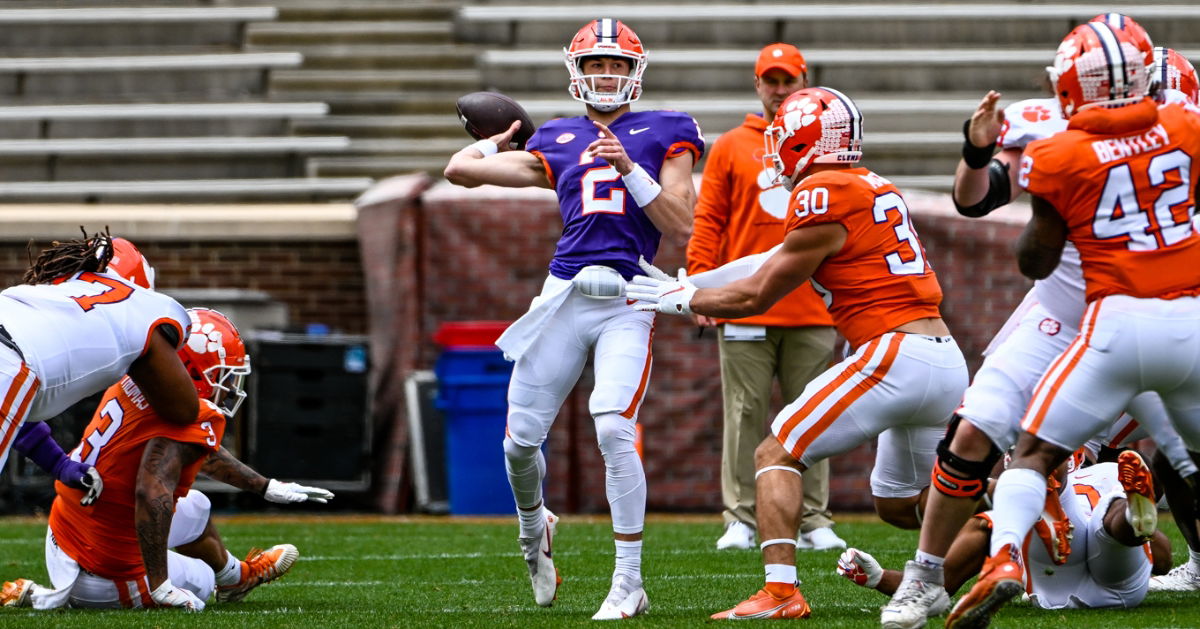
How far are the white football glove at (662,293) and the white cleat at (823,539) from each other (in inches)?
97.1

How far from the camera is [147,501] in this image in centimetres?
508

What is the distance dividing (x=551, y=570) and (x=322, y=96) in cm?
845

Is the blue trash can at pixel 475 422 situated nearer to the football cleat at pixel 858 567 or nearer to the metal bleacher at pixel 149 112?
the metal bleacher at pixel 149 112

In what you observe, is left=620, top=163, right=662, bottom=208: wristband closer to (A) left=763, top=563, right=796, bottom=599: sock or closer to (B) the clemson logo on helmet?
(B) the clemson logo on helmet

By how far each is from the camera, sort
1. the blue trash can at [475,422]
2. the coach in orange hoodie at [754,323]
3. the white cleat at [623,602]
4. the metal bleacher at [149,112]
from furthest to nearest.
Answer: the metal bleacher at [149,112], the blue trash can at [475,422], the coach in orange hoodie at [754,323], the white cleat at [623,602]

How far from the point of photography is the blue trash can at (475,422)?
9109 millimetres

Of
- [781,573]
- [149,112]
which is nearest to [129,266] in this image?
[781,573]

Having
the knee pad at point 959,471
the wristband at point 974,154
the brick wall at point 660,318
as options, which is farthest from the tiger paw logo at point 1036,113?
the brick wall at point 660,318

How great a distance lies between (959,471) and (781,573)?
23.4 inches

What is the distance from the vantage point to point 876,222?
457 centimetres

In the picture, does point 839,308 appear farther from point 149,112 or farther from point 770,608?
point 149,112

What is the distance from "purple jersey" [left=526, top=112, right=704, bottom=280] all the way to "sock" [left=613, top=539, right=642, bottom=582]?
2.76 ft

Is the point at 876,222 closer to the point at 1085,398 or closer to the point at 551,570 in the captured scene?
the point at 1085,398

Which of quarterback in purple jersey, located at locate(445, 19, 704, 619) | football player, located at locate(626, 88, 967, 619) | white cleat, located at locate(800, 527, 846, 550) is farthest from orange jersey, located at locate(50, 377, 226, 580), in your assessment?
white cleat, located at locate(800, 527, 846, 550)
